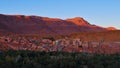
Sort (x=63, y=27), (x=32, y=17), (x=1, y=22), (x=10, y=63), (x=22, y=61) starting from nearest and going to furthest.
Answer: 1. (x=10, y=63)
2. (x=22, y=61)
3. (x=1, y=22)
4. (x=63, y=27)
5. (x=32, y=17)

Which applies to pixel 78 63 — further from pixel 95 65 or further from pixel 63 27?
pixel 63 27

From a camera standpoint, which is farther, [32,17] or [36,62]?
[32,17]

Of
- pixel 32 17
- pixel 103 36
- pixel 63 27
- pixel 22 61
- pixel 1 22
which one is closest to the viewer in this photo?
pixel 22 61

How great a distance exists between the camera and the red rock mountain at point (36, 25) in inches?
4485

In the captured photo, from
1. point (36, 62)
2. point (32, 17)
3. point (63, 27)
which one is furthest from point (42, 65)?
point (32, 17)

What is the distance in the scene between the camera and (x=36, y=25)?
404ft

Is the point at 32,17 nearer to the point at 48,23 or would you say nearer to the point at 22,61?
the point at 48,23

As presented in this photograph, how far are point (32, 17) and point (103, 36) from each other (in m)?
69.4

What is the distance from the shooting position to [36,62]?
1711cm

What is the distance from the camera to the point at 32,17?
138 meters

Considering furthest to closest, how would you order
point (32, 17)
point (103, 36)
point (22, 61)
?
point (32, 17) < point (103, 36) < point (22, 61)

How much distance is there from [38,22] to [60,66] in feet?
380

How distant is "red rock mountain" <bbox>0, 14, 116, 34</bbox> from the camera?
114 meters

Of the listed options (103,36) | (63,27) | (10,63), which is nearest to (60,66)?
(10,63)
